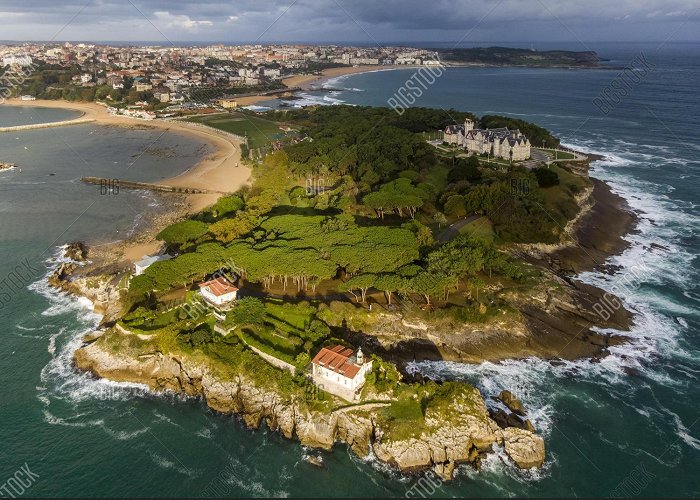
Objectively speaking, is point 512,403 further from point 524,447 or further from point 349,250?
point 349,250

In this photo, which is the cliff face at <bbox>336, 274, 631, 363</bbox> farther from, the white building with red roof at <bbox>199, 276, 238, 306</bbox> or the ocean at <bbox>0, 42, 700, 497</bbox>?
the white building with red roof at <bbox>199, 276, 238, 306</bbox>

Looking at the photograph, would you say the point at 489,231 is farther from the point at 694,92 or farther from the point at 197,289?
the point at 694,92

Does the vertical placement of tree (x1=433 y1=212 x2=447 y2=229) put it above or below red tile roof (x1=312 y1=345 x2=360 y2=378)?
above

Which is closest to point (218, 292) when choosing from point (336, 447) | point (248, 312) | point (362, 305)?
point (248, 312)

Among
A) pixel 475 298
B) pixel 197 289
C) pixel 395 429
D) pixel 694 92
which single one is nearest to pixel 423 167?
pixel 475 298

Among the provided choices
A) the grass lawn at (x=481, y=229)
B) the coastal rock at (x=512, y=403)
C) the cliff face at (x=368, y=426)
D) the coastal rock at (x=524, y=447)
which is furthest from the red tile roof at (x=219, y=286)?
the grass lawn at (x=481, y=229)

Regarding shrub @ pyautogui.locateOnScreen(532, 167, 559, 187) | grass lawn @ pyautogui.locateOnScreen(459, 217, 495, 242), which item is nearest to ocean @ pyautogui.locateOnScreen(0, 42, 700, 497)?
grass lawn @ pyautogui.locateOnScreen(459, 217, 495, 242)
